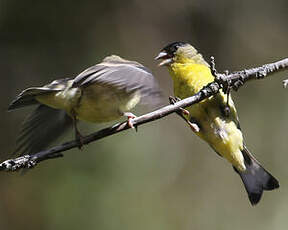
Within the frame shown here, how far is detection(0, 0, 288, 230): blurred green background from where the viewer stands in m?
6.54

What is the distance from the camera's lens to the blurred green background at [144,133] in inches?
257

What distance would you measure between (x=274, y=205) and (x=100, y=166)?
6.44 feet

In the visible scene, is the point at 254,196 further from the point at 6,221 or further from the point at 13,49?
the point at 13,49

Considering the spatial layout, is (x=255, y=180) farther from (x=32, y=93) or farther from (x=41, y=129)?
(x=32, y=93)

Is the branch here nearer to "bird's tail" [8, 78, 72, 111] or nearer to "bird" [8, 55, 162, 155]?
"bird" [8, 55, 162, 155]

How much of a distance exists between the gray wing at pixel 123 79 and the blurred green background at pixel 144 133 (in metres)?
2.40

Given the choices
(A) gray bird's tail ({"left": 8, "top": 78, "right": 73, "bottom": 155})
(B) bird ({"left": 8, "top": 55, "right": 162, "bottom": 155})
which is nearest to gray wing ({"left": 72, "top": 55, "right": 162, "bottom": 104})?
(B) bird ({"left": 8, "top": 55, "right": 162, "bottom": 155})

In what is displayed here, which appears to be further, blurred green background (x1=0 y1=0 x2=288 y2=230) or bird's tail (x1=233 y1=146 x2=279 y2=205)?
blurred green background (x1=0 y1=0 x2=288 y2=230)

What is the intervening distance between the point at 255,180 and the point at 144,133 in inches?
98.5

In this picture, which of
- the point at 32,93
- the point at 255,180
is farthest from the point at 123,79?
the point at 255,180

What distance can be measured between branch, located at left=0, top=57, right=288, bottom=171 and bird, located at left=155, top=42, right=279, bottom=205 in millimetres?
611

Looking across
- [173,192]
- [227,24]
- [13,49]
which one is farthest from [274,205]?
[13,49]

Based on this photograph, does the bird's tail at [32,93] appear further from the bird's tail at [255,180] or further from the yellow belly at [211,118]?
the bird's tail at [255,180]

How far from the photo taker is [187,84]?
4.51 m
